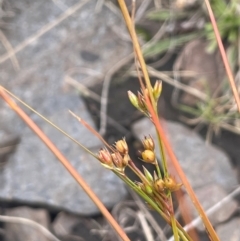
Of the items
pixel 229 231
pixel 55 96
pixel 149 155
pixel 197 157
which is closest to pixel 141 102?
pixel 149 155

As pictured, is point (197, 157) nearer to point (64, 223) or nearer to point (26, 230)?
point (64, 223)

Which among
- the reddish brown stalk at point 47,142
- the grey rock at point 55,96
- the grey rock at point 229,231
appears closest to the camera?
the reddish brown stalk at point 47,142

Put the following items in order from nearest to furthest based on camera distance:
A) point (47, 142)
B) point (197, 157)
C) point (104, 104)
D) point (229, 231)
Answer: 1. point (47, 142)
2. point (229, 231)
3. point (197, 157)
4. point (104, 104)

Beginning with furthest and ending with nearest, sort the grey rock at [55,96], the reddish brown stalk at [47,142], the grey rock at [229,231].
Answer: the grey rock at [55,96], the grey rock at [229,231], the reddish brown stalk at [47,142]

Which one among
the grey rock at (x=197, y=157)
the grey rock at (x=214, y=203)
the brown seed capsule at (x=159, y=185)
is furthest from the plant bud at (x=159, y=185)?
the grey rock at (x=197, y=157)

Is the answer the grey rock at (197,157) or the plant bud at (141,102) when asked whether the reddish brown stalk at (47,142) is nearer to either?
the plant bud at (141,102)

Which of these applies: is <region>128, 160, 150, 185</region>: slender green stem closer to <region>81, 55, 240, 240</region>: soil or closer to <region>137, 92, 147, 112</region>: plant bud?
<region>137, 92, 147, 112</region>: plant bud
